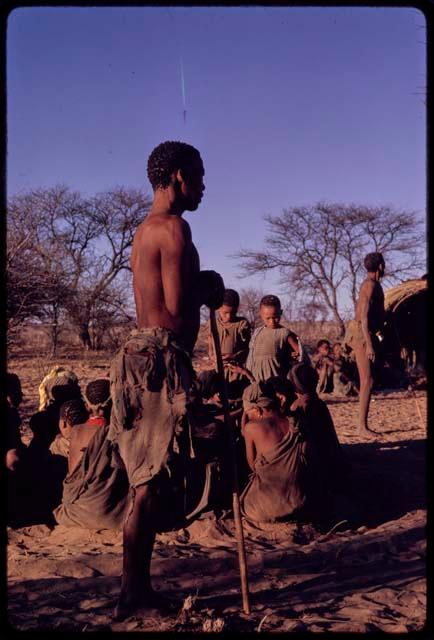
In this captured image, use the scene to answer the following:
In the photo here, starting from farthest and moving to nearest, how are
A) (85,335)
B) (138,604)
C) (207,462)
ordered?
(85,335) < (207,462) < (138,604)

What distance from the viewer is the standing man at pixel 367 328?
6910mm

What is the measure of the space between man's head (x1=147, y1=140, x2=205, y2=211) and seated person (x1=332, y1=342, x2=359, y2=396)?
27.4 feet

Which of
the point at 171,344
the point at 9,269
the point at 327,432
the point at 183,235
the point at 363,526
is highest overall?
the point at 9,269

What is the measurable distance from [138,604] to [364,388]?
457cm

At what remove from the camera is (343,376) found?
1107 centimetres

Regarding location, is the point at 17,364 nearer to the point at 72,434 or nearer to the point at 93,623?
the point at 72,434

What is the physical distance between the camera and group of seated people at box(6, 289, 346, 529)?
403cm

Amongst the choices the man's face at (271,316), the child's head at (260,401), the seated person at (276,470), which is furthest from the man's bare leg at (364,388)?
the seated person at (276,470)

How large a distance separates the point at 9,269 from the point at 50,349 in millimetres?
7190

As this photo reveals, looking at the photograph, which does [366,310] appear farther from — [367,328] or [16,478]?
[16,478]

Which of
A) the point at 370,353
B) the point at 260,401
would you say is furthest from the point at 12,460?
the point at 370,353

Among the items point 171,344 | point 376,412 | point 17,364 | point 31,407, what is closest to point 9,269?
point 31,407

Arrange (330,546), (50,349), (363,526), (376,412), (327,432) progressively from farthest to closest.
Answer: (50,349)
(376,412)
(327,432)
(363,526)
(330,546)

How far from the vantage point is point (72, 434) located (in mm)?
4324
